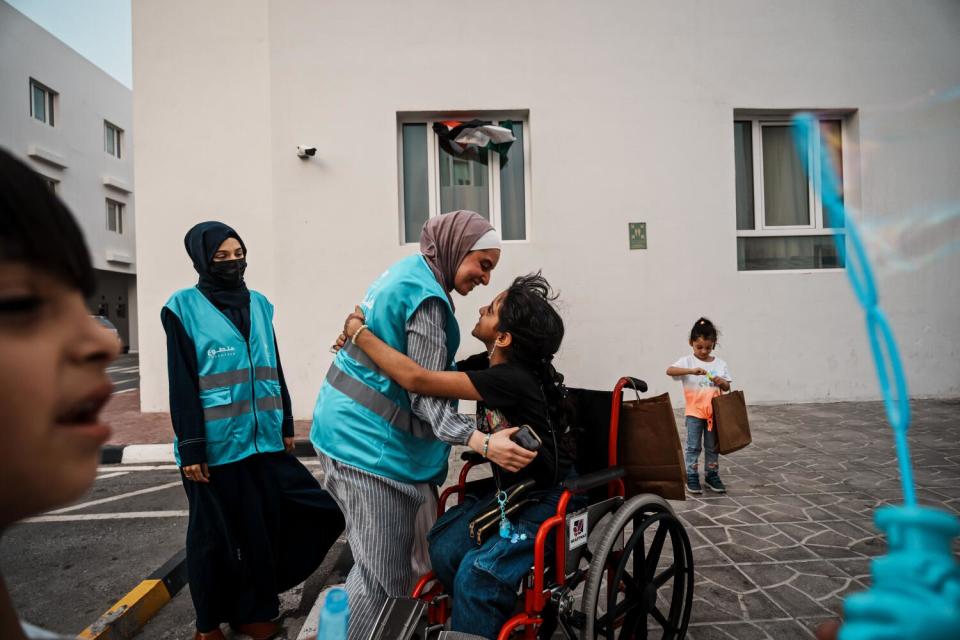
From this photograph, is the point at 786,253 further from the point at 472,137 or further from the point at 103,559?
the point at 103,559

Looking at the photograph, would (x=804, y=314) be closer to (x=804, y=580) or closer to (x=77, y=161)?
(x=804, y=580)

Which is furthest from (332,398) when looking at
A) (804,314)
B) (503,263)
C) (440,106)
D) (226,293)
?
(804,314)

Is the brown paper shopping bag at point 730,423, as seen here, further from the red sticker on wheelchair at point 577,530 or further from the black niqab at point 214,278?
the black niqab at point 214,278

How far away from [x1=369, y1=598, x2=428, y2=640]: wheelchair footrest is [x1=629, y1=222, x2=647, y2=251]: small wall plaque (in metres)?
6.17

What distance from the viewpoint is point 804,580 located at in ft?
9.62

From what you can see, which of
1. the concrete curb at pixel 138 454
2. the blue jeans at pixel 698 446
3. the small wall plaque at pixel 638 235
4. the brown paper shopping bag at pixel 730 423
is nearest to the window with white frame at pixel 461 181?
the small wall plaque at pixel 638 235

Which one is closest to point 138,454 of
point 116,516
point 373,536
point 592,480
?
point 116,516

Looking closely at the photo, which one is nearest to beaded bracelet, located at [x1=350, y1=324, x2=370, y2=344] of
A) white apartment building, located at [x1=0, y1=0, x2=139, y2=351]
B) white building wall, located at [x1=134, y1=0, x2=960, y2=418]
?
white building wall, located at [x1=134, y1=0, x2=960, y2=418]

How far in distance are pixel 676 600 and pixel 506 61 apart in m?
6.56

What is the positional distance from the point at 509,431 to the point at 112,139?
2688cm

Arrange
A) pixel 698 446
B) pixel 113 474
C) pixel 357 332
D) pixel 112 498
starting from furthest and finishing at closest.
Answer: pixel 113 474 < pixel 112 498 < pixel 698 446 < pixel 357 332

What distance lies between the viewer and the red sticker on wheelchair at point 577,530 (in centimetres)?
190

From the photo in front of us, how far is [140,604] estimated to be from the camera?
275 centimetres

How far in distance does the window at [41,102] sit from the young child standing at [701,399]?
2252cm
